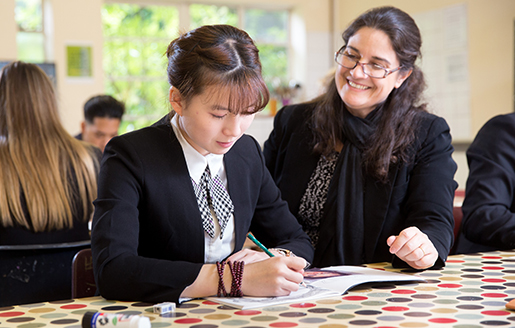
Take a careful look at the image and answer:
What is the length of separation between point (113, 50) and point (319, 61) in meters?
A: 2.46

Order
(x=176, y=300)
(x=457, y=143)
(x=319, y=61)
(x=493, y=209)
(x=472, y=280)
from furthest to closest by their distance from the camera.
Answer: (x=319, y=61)
(x=457, y=143)
(x=493, y=209)
(x=472, y=280)
(x=176, y=300)

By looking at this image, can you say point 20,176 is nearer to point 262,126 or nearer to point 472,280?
point 472,280

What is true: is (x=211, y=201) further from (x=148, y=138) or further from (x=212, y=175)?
(x=148, y=138)

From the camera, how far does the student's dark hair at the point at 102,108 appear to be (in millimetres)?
3764

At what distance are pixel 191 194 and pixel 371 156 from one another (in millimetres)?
768

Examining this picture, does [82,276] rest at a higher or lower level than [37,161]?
lower

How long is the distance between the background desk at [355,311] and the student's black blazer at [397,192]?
0.47 metres

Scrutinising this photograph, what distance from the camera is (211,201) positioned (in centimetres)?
144

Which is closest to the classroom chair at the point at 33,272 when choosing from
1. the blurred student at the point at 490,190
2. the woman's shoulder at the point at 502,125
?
the blurred student at the point at 490,190

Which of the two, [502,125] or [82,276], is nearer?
[82,276]

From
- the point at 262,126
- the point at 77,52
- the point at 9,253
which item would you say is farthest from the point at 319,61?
the point at 9,253

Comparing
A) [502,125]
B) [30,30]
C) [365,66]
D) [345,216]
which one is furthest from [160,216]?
[30,30]

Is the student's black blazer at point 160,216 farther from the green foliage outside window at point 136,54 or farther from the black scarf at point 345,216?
the green foliage outside window at point 136,54

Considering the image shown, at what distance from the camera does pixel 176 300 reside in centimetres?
114
